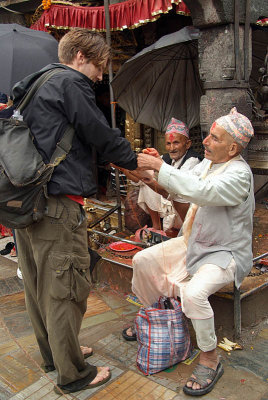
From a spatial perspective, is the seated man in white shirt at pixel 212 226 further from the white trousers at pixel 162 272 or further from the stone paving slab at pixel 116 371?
the stone paving slab at pixel 116 371

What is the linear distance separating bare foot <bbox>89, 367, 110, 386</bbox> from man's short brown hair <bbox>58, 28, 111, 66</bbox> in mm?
2154

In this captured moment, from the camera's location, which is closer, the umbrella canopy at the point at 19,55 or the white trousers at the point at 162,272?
the white trousers at the point at 162,272

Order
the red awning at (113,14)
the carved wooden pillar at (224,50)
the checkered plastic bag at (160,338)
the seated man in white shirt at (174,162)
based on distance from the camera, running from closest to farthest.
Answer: the checkered plastic bag at (160,338) < the carved wooden pillar at (224,50) < the seated man in white shirt at (174,162) < the red awning at (113,14)

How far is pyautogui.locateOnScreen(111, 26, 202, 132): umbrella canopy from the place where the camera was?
516 cm

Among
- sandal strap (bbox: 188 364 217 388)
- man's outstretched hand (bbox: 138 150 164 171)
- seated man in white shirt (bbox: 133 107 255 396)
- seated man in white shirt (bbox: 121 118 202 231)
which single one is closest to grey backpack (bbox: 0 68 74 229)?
man's outstretched hand (bbox: 138 150 164 171)

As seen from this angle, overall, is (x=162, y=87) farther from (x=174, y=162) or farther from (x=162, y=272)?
(x=162, y=272)

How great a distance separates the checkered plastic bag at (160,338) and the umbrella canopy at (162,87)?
3218 mm

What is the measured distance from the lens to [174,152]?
14.7 ft

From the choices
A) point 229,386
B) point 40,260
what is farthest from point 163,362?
point 40,260

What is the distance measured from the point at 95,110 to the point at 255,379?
85.5 inches

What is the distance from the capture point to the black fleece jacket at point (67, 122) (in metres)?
2.30

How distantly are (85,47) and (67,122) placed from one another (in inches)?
19.4

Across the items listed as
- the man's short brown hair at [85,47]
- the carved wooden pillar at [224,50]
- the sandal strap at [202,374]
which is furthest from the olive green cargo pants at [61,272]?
the carved wooden pillar at [224,50]

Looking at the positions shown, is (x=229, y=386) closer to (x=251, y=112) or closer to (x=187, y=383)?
(x=187, y=383)
